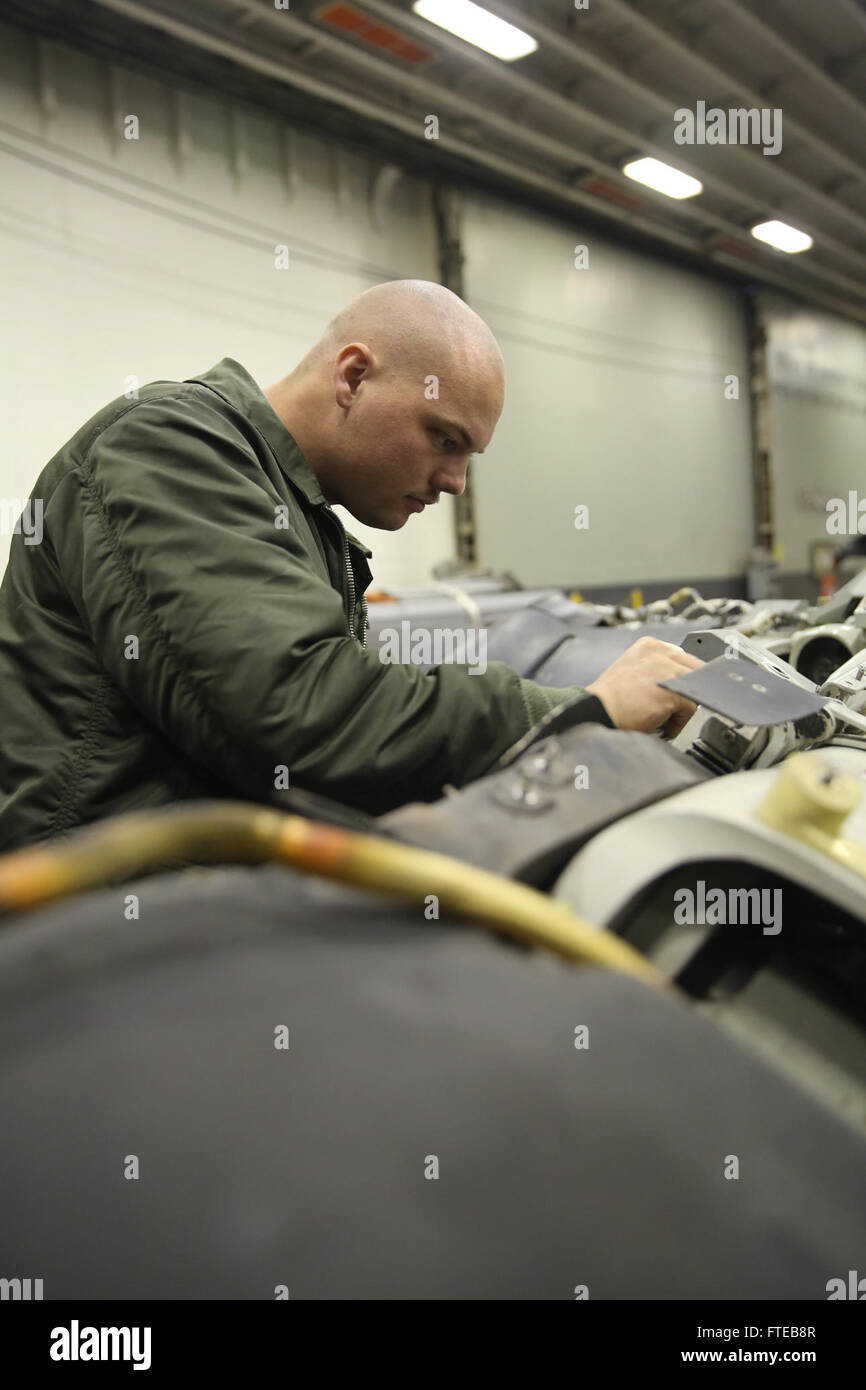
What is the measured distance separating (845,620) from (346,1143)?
1.77 m

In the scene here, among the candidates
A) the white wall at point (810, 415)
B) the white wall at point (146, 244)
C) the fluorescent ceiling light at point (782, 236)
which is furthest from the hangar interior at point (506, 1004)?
the white wall at point (810, 415)

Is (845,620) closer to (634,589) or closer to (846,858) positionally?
(846,858)

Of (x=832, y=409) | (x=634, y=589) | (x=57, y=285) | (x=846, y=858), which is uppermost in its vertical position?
(x=832, y=409)

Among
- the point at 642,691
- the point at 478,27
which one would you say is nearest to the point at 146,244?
the point at 478,27

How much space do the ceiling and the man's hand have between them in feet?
14.0

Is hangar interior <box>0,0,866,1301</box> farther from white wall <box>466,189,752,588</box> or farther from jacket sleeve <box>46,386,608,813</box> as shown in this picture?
white wall <box>466,189,752,588</box>

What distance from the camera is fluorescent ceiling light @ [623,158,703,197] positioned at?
20.3 feet

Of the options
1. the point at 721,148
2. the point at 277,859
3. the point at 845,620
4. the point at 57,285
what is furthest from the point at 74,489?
the point at 721,148

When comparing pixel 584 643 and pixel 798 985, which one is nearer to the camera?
pixel 798 985

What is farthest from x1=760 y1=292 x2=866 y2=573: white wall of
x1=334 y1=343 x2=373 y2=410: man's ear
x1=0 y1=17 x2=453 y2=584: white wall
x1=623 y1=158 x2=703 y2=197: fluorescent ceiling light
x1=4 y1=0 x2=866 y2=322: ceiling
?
x1=334 y1=343 x2=373 y2=410: man's ear

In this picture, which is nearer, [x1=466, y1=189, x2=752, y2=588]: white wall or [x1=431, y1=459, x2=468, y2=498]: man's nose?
[x1=431, y1=459, x2=468, y2=498]: man's nose

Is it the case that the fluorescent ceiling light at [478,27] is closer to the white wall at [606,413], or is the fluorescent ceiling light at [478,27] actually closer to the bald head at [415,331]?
the white wall at [606,413]

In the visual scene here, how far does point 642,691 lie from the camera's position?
994 millimetres

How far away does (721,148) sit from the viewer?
6.33 meters
